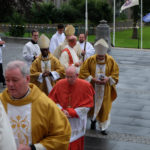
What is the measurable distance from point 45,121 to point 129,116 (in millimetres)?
5309

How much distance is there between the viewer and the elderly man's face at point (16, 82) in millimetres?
3051

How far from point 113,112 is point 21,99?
5.69m

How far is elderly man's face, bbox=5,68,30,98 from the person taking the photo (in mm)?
3051

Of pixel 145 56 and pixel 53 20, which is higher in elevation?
pixel 53 20

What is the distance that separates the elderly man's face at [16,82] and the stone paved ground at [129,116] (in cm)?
345

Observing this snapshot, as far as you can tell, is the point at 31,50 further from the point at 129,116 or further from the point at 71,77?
the point at 71,77

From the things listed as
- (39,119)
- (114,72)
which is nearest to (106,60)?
(114,72)

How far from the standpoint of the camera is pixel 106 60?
7.20 metres

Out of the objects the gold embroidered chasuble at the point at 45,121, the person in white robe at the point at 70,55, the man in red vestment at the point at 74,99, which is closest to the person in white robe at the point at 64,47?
the person in white robe at the point at 70,55

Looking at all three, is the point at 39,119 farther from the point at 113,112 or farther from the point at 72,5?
the point at 72,5

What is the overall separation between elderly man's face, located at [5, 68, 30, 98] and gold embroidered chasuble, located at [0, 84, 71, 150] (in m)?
0.09

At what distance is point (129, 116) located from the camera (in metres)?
8.25

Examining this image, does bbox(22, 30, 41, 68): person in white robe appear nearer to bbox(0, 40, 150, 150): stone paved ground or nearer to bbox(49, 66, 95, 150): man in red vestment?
bbox(0, 40, 150, 150): stone paved ground

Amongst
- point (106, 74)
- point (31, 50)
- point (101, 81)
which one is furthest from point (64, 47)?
point (101, 81)
